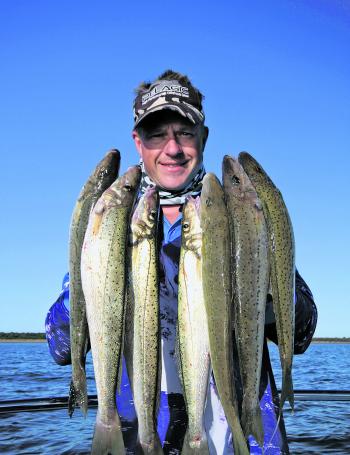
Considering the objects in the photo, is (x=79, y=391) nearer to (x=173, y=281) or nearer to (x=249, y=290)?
(x=173, y=281)

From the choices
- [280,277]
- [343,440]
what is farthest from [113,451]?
[343,440]

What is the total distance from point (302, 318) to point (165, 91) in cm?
192

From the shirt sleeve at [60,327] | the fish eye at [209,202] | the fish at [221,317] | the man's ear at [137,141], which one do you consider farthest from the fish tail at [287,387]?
the man's ear at [137,141]

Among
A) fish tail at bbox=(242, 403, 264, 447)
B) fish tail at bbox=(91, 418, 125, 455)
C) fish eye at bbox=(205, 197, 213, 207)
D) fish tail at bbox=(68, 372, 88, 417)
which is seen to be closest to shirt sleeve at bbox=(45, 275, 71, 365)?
fish tail at bbox=(68, 372, 88, 417)

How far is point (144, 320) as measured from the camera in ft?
11.5

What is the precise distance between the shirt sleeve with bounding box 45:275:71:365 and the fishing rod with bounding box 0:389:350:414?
26.0 ft

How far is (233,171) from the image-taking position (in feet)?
11.8

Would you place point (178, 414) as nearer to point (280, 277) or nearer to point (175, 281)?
point (175, 281)

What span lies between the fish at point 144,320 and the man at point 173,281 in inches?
20.6

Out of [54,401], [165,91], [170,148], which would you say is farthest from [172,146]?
[54,401]

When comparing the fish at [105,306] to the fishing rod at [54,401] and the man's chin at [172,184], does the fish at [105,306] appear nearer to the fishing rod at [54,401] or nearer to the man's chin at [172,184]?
the man's chin at [172,184]

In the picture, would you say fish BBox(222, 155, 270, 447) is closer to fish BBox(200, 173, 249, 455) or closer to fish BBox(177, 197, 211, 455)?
fish BBox(200, 173, 249, 455)

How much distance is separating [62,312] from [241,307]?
51.6 inches

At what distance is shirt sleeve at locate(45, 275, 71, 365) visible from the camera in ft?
13.2
